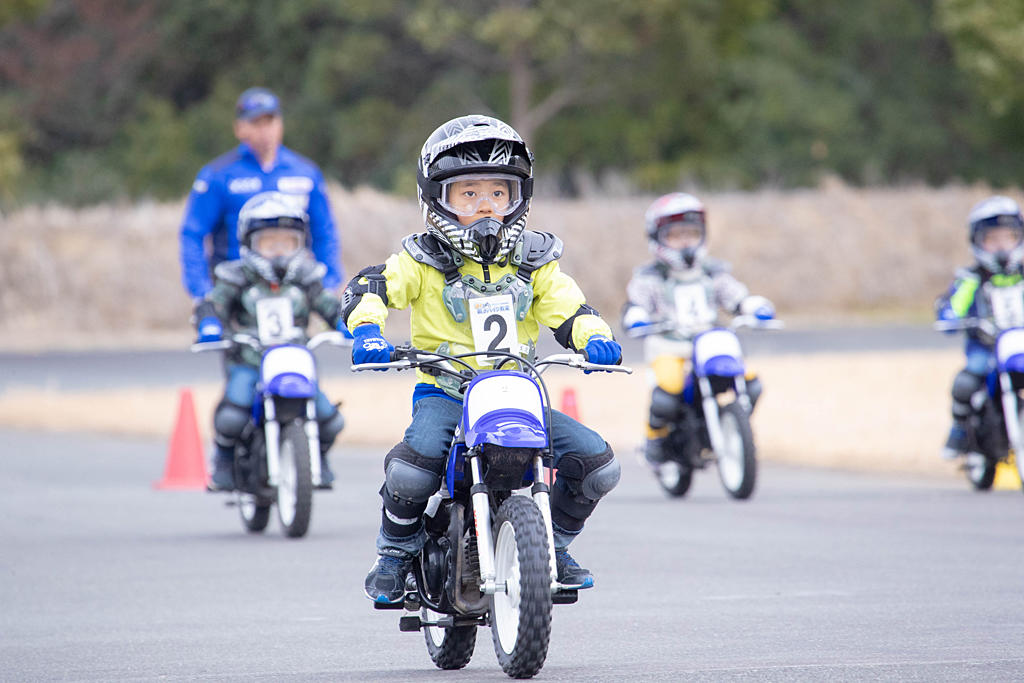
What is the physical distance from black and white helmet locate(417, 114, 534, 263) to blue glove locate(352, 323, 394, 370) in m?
0.49

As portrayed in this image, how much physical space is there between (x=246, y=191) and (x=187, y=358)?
741 inches

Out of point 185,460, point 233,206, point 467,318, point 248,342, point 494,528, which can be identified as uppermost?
point 233,206

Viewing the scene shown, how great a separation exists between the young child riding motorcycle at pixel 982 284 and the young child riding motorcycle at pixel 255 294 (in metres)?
4.59

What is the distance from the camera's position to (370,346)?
22.6ft

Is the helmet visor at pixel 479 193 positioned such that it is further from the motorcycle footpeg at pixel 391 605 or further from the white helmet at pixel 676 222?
the white helmet at pixel 676 222

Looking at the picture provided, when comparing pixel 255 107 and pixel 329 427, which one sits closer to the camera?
pixel 329 427

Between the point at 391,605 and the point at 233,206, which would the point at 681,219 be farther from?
the point at 391,605

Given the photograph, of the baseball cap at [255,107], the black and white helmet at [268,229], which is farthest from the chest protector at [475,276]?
the baseball cap at [255,107]

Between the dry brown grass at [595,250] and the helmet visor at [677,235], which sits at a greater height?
the dry brown grass at [595,250]

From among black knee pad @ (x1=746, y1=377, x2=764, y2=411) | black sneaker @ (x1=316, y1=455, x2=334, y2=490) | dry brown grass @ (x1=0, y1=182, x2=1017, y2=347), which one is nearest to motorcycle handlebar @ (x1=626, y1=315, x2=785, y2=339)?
black knee pad @ (x1=746, y1=377, x2=764, y2=411)

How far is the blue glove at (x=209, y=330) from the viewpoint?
464 inches

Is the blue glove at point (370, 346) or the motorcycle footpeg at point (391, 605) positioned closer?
the blue glove at point (370, 346)

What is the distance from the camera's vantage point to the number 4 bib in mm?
7305

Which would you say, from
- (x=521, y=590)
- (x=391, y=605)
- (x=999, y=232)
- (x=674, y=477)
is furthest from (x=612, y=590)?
(x=999, y=232)
